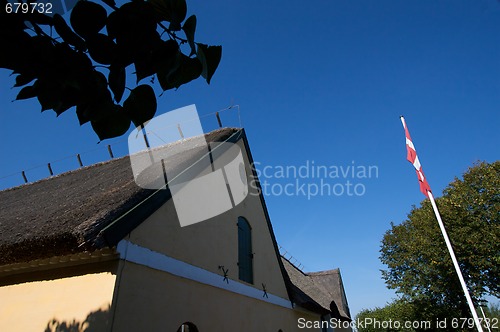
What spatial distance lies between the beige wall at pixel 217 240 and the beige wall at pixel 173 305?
0.40 m

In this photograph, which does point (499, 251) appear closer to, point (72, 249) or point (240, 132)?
point (240, 132)

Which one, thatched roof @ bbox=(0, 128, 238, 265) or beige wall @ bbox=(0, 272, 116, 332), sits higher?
thatched roof @ bbox=(0, 128, 238, 265)

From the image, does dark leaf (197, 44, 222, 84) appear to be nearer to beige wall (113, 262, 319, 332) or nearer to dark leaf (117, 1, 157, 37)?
dark leaf (117, 1, 157, 37)

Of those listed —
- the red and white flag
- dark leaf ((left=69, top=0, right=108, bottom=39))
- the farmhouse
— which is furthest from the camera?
the red and white flag

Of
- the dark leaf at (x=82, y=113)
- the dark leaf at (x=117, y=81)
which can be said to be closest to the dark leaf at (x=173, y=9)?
the dark leaf at (x=117, y=81)

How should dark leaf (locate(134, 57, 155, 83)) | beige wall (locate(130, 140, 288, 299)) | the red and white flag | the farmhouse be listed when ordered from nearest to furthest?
dark leaf (locate(134, 57, 155, 83)) < the farmhouse < beige wall (locate(130, 140, 288, 299)) < the red and white flag

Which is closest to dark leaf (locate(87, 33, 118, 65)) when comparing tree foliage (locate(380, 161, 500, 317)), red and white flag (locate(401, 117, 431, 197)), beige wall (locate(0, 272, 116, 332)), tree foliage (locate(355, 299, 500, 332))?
beige wall (locate(0, 272, 116, 332))

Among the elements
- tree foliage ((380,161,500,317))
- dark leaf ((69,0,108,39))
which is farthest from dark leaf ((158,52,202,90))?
tree foliage ((380,161,500,317))

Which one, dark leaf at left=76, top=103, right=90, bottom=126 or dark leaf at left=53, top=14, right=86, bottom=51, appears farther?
dark leaf at left=76, top=103, right=90, bottom=126

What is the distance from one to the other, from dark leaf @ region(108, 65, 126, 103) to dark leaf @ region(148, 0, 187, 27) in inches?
14.5

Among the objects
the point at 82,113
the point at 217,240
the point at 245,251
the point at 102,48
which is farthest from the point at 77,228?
the point at 245,251

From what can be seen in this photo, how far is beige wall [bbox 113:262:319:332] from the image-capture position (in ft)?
12.8

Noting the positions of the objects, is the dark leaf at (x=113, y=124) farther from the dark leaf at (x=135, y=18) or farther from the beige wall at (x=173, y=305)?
the beige wall at (x=173, y=305)

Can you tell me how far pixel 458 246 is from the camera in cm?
2044
